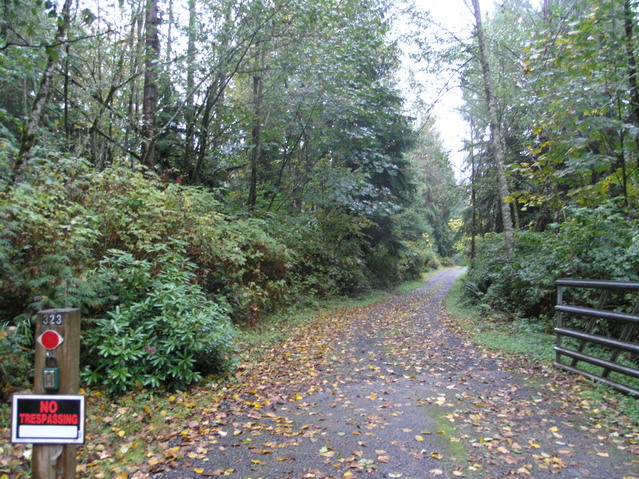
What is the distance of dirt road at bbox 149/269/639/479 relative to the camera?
338cm

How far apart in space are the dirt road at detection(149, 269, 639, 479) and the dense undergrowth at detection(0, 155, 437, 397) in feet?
3.44

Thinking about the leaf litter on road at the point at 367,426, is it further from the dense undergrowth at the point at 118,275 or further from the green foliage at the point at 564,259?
the green foliage at the point at 564,259

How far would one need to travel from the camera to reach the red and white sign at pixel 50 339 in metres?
2.26

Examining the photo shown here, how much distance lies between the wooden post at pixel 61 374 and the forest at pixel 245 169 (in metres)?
2.49

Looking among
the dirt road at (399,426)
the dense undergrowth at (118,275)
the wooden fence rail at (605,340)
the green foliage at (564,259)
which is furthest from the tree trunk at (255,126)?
the wooden fence rail at (605,340)

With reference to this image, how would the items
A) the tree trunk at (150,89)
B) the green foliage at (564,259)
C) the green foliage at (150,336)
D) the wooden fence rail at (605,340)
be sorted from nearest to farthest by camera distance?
the wooden fence rail at (605,340)
the green foliage at (150,336)
the green foliage at (564,259)
the tree trunk at (150,89)

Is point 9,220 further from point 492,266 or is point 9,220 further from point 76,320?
point 492,266

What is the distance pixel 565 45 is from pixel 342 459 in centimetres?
904

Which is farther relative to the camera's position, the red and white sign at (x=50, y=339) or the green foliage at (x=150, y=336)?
the green foliage at (x=150, y=336)

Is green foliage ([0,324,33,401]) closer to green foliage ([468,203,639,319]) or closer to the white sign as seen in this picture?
the white sign

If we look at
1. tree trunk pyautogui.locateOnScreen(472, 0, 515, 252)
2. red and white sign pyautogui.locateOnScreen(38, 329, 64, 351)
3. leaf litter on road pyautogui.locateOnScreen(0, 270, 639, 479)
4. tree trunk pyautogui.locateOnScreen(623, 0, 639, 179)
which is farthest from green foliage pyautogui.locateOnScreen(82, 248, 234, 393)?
tree trunk pyautogui.locateOnScreen(472, 0, 515, 252)

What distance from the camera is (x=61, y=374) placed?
2.26m

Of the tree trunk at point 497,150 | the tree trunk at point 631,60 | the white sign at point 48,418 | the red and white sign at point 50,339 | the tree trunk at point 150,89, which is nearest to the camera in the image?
the white sign at point 48,418

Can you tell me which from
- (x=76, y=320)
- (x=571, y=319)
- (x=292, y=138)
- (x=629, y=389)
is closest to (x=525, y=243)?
(x=571, y=319)
